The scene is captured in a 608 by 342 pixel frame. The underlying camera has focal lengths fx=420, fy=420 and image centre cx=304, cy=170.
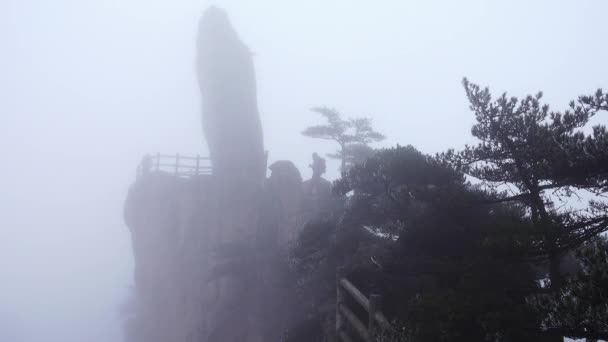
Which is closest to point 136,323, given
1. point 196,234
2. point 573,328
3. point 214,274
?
point 196,234

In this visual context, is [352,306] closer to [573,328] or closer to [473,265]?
[473,265]

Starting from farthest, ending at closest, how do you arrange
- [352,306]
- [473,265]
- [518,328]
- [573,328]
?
[352,306]
[473,265]
[518,328]
[573,328]

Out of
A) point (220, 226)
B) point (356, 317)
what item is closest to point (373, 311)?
point (356, 317)

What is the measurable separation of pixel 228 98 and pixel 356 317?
27.7 m

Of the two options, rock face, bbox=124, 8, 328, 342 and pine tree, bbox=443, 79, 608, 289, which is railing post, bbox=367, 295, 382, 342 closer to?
pine tree, bbox=443, 79, 608, 289

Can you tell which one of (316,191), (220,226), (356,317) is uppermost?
(316,191)

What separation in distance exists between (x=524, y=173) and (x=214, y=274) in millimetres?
17704

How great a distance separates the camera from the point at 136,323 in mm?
36844

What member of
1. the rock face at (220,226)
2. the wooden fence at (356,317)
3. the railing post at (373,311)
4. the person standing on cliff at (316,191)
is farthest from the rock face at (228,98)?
the railing post at (373,311)

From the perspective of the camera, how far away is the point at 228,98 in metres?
33.8

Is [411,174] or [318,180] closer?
[411,174]

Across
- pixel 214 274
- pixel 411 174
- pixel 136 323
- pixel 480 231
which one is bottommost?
pixel 136 323

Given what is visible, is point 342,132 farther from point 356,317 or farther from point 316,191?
point 356,317

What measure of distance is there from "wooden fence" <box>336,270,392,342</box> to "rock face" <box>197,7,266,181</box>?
73.6 ft
